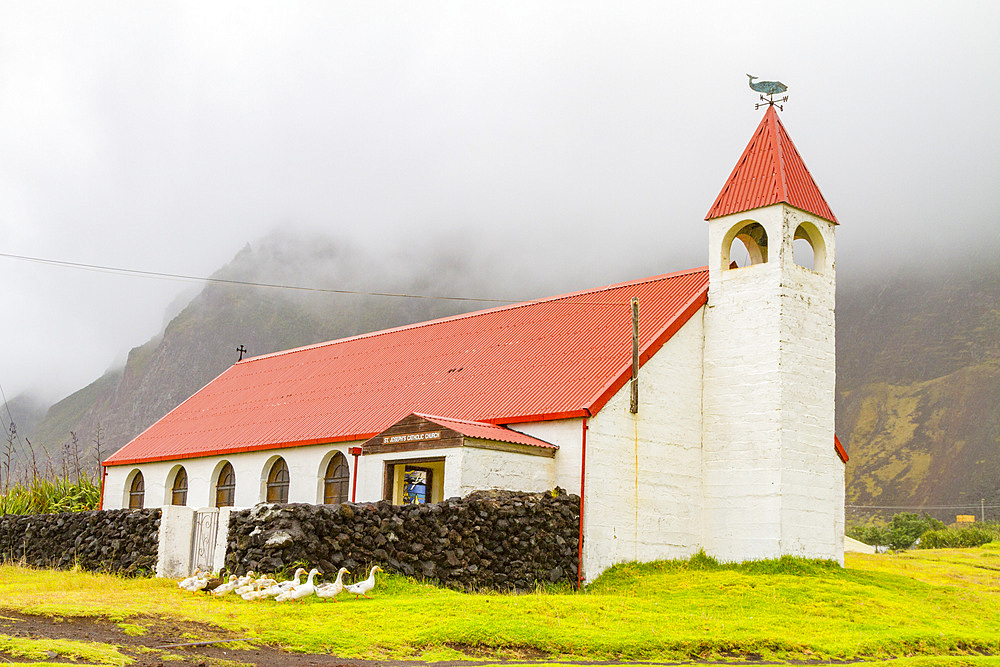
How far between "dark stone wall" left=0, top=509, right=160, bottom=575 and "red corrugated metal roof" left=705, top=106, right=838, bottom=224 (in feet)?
49.0

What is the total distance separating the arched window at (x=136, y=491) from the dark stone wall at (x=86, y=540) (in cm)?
815

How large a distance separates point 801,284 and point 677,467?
5.13 m

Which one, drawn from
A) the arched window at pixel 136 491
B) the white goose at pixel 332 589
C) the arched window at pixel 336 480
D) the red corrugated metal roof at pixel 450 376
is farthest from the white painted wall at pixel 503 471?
the arched window at pixel 136 491

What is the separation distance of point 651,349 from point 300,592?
10779mm

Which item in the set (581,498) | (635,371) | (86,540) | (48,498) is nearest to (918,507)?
(48,498)

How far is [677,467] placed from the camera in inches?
967

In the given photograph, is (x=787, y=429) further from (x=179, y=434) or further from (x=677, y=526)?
(x=179, y=434)

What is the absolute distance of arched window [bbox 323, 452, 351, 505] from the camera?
28688mm

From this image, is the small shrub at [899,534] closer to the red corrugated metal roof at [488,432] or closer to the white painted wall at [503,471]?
the red corrugated metal roof at [488,432]

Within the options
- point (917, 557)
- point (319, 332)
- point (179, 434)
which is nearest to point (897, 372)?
point (319, 332)

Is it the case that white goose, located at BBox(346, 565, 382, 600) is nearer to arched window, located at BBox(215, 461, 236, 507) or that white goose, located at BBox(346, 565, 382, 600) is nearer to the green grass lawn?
the green grass lawn

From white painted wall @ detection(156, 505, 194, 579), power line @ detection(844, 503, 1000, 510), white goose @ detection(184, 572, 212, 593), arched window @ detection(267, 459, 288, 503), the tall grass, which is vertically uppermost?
power line @ detection(844, 503, 1000, 510)

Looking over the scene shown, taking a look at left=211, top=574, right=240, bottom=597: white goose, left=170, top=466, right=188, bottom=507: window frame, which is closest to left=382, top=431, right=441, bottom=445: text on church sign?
left=211, top=574, right=240, bottom=597: white goose

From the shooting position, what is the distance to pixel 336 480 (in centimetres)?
2908
